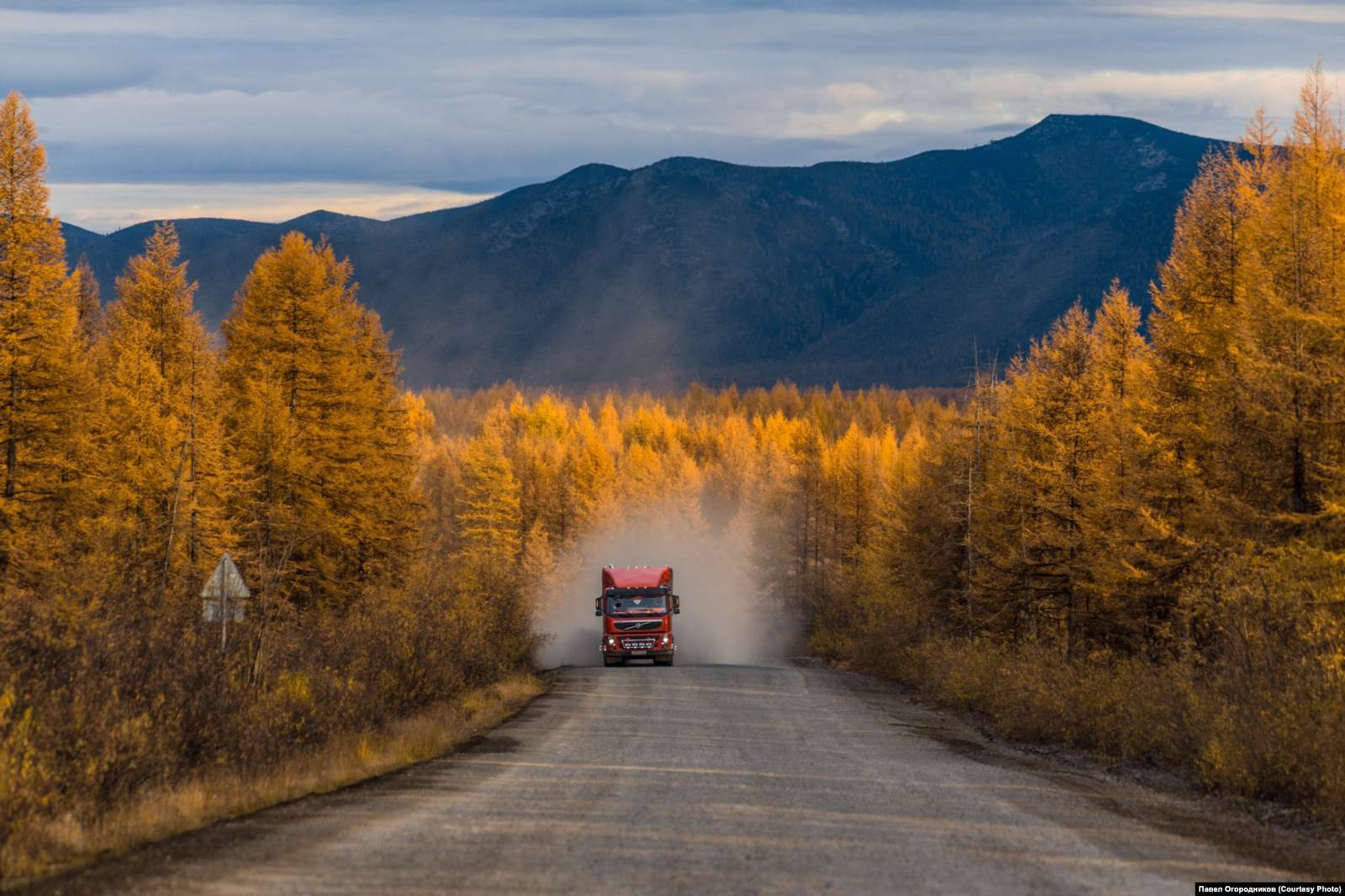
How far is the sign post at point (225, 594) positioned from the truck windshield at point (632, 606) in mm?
30327

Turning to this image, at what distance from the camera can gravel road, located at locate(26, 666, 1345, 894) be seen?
30.9 ft

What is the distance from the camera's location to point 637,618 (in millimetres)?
49188

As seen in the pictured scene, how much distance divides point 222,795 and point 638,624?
37.0 m

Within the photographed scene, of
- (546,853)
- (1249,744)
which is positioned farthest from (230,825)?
(1249,744)

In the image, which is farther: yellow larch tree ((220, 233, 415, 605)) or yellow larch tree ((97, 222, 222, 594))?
yellow larch tree ((220, 233, 415, 605))

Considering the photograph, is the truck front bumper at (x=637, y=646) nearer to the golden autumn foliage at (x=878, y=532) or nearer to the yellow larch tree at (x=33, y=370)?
the golden autumn foliage at (x=878, y=532)

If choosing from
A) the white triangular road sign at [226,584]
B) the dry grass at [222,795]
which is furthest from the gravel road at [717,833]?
the white triangular road sign at [226,584]

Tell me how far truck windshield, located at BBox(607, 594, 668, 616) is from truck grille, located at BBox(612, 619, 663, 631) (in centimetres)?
26

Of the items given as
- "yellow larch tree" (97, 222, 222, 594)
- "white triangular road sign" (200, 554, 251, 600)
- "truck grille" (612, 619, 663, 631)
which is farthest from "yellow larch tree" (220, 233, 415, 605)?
"white triangular road sign" (200, 554, 251, 600)

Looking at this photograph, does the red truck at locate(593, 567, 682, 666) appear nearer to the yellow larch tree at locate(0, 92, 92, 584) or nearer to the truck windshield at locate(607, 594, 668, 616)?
the truck windshield at locate(607, 594, 668, 616)

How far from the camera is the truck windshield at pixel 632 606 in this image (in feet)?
161

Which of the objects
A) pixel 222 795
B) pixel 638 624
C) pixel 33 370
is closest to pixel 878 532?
pixel 638 624

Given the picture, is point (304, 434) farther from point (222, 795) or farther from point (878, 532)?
point (878, 532)

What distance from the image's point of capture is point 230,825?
450 inches
